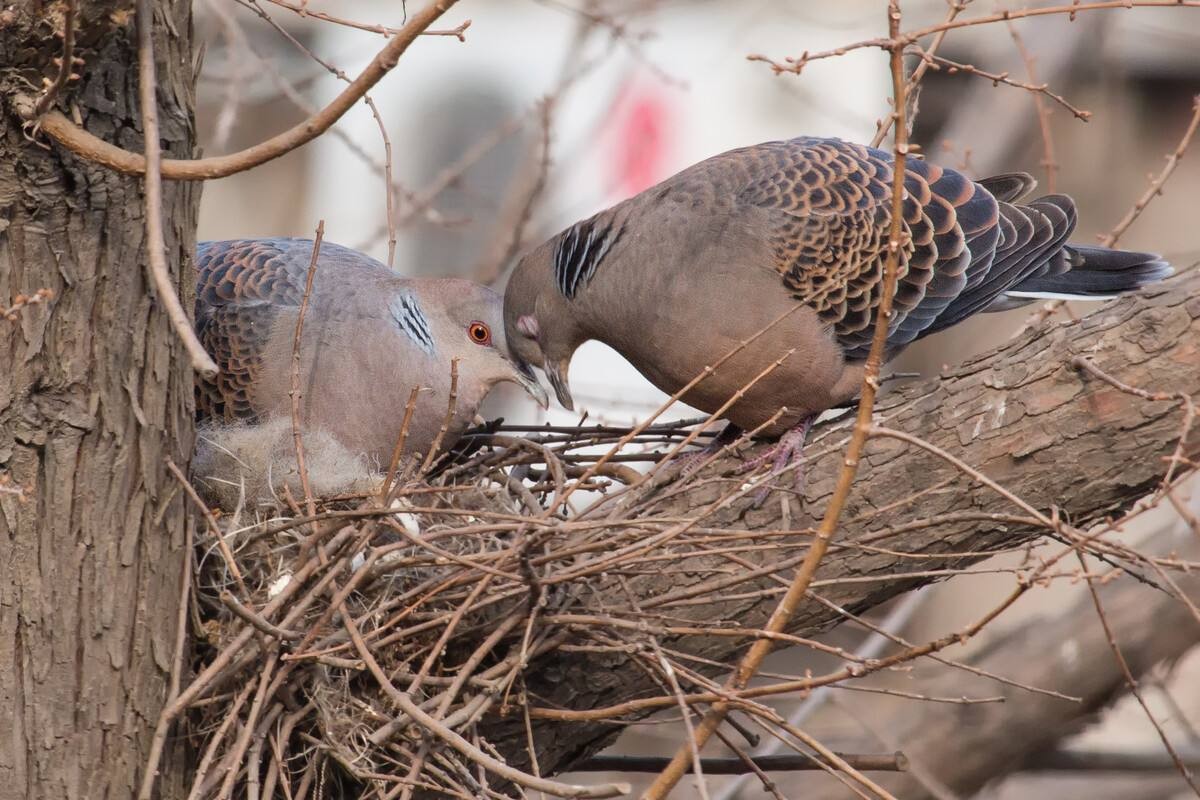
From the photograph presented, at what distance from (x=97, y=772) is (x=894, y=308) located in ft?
7.16

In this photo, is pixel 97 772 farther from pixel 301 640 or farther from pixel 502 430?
pixel 502 430

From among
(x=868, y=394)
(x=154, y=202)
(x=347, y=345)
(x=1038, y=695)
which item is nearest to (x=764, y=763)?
(x=868, y=394)

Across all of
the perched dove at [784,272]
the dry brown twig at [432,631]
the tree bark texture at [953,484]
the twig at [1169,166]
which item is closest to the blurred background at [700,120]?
the perched dove at [784,272]

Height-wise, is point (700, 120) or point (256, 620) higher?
point (700, 120)

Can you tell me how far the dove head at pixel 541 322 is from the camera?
12.3 ft

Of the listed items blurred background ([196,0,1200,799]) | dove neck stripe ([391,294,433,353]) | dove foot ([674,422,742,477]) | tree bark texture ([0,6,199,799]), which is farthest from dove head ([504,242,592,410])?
blurred background ([196,0,1200,799])

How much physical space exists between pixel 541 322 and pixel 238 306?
2.66 ft

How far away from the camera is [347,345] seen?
3.50 m

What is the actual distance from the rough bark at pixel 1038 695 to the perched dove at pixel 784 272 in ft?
4.86

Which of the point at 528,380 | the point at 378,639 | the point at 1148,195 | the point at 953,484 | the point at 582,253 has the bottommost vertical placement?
the point at 378,639

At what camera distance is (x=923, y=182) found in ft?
11.9

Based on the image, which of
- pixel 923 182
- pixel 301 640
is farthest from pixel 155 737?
pixel 923 182

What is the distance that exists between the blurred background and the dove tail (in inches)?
130

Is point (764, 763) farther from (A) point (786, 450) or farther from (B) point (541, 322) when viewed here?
(B) point (541, 322)
